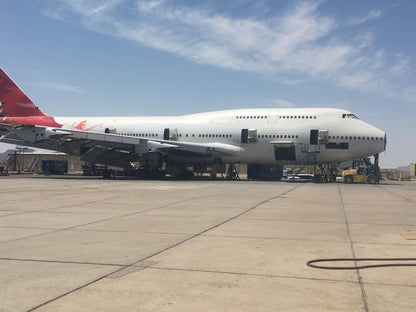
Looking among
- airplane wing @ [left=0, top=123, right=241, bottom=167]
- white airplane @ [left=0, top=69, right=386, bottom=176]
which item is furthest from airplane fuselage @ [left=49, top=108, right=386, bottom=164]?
airplane wing @ [left=0, top=123, right=241, bottom=167]

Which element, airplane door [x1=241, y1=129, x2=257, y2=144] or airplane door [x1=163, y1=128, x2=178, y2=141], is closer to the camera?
airplane door [x1=241, y1=129, x2=257, y2=144]

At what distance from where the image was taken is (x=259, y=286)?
4727 mm

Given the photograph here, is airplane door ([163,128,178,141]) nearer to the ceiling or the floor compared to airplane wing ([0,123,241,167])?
nearer to the ceiling

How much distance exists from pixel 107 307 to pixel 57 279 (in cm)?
122

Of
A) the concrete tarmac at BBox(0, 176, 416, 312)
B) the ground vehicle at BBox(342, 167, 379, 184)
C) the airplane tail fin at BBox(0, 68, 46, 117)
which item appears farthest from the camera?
the airplane tail fin at BBox(0, 68, 46, 117)

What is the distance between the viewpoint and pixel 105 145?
31.7m

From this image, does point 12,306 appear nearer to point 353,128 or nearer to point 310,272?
point 310,272

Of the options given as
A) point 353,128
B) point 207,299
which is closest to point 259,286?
point 207,299

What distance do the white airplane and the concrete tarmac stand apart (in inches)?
763

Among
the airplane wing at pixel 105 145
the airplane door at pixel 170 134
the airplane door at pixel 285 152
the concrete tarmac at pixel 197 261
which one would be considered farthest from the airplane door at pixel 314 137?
the concrete tarmac at pixel 197 261

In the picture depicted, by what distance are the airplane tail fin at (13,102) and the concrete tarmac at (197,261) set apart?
29146 millimetres

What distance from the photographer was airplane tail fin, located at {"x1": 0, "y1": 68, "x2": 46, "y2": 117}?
→ 37.1 meters

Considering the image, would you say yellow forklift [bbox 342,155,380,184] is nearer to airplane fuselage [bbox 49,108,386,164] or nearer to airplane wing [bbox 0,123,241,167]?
airplane fuselage [bbox 49,108,386,164]

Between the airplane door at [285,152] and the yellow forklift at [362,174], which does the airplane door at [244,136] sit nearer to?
the airplane door at [285,152]
